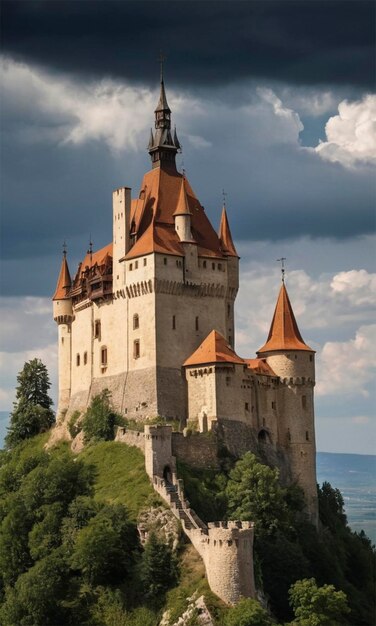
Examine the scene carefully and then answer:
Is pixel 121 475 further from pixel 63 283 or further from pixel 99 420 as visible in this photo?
pixel 63 283

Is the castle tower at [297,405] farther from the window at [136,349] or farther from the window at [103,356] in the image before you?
the window at [103,356]

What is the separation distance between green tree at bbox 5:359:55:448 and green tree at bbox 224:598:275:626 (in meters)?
43.8

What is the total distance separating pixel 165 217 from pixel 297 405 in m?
21.0

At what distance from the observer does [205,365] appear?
110m

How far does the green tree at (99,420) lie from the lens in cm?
11256

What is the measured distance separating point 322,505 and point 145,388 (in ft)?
68.4

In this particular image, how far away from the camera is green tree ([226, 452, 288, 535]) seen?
100438 mm

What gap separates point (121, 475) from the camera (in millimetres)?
Result: 101812

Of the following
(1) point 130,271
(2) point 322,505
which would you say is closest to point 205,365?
(1) point 130,271

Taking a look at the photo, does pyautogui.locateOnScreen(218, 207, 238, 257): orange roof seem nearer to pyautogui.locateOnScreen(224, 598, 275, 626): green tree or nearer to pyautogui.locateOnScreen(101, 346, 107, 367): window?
pyautogui.locateOnScreen(101, 346, 107, 367): window

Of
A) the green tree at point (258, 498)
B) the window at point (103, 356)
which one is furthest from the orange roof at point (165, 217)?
the green tree at point (258, 498)

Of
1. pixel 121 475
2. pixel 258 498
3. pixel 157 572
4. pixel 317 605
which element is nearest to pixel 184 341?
pixel 121 475

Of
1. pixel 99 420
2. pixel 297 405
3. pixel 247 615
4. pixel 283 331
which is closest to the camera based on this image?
pixel 247 615

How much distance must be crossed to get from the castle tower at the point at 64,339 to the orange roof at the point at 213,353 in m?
19.2
